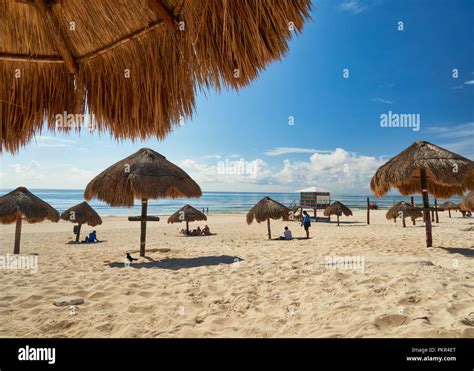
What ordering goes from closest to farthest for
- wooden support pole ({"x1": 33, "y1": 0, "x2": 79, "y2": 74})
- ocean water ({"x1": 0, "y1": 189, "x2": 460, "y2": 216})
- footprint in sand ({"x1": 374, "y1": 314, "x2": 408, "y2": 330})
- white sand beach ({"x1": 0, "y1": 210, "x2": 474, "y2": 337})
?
wooden support pole ({"x1": 33, "y1": 0, "x2": 79, "y2": 74})
footprint in sand ({"x1": 374, "y1": 314, "x2": 408, "y2": 330})
white sand beach ({"x1": 0, "y1": 210, "x2": 474, "y2": 337})
ocean water ({"x1": 0, "y1": 189, "x2": 460, "y2": 216})

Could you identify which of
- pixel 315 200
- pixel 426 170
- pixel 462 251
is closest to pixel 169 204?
pixel 315 200

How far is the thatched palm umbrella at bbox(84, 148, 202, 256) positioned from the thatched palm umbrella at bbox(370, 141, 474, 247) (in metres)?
5.31

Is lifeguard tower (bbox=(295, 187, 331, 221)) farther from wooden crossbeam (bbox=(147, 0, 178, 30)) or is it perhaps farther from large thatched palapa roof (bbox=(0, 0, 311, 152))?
wooden crossbeam (bbox=(147, 0, 178, 30))

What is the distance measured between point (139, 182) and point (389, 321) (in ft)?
18.9

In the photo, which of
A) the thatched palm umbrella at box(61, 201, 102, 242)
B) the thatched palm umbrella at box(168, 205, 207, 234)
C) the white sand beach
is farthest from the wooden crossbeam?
the thatched palm umbrella at box(168, 205, 207, 234)

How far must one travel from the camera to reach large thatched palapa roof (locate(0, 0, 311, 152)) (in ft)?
5.03

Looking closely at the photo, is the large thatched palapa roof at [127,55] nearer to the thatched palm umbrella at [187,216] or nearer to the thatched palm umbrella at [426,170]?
the thatched palm umbrella at [426,170]

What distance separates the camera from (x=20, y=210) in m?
8.51

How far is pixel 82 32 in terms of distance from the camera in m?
1.91

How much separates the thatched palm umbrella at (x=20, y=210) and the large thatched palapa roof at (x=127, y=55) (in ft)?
26.1

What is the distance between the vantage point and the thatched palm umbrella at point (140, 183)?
6.73 metres

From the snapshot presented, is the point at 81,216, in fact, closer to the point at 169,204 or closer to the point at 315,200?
the point at 315,200
